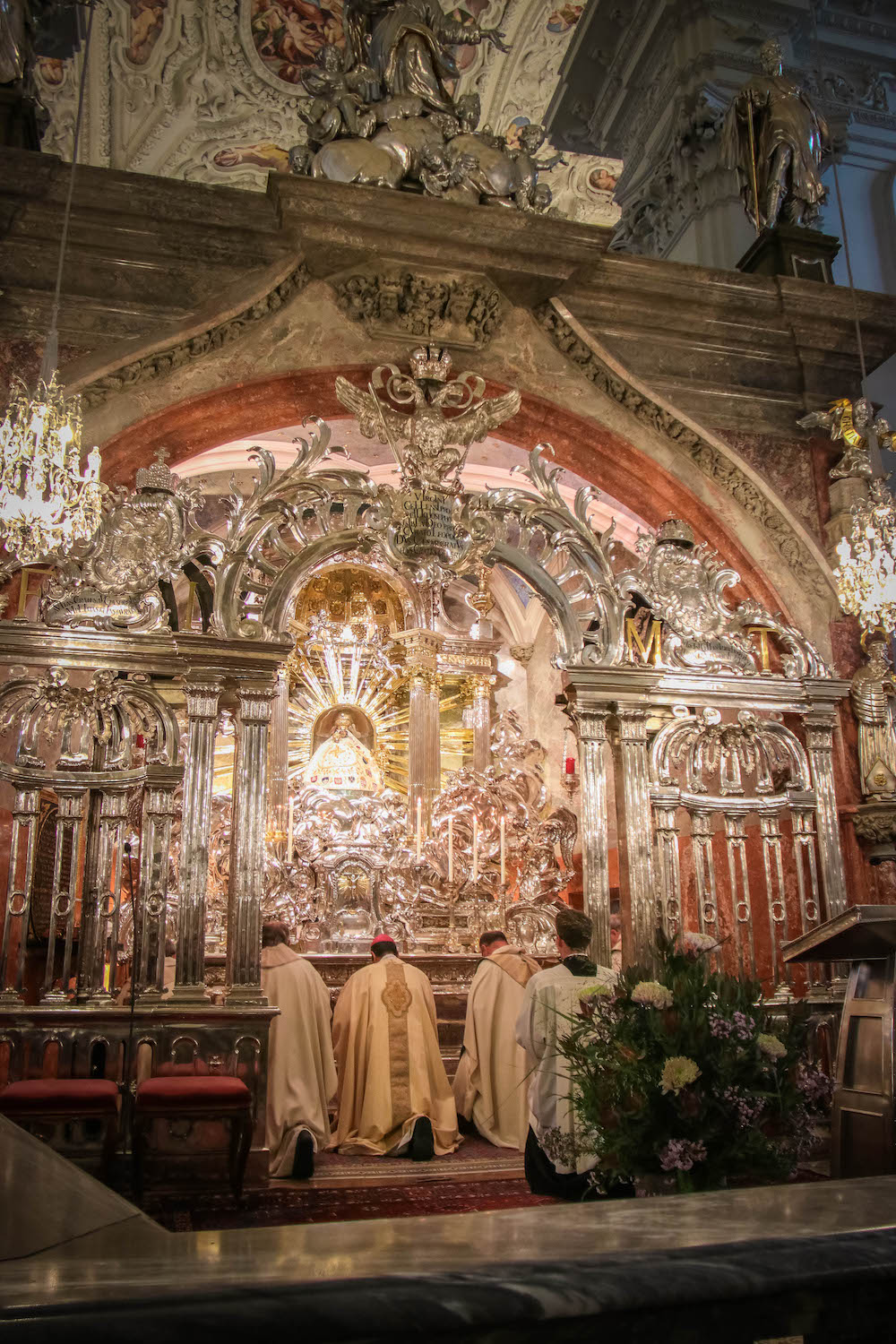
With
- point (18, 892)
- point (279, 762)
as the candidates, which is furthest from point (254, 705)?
point (279, 762)

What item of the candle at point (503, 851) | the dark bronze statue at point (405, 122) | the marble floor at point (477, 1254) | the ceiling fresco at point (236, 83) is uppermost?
the ceiling fresco at point (236, 83)

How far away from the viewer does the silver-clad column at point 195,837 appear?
6574 mm

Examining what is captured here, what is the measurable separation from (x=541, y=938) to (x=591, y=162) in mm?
9759

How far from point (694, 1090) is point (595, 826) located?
3.93m

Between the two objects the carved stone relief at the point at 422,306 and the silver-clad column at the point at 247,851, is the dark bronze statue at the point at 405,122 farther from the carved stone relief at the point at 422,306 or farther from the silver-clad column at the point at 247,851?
the silver-clad column at the point at 247,851

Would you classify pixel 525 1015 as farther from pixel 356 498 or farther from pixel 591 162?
pixel 591 162

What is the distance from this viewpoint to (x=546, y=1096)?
548 centimetres

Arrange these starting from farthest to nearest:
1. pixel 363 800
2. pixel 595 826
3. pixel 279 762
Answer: pixel 279 762 < pixel 363 800 < pixel 595 826

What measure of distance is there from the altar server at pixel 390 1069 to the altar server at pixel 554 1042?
158 cm

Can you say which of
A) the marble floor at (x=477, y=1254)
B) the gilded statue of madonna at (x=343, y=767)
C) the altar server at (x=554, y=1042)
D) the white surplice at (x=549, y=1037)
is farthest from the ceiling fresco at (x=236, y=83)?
the marble floor at (x=477, y=1254)

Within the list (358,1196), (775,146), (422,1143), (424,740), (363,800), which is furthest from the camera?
(424,740)

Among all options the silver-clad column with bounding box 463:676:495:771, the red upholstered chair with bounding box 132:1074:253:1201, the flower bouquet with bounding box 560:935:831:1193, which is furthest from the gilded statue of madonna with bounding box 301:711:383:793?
the flower bouquet with bounding box 560:935:831:1193

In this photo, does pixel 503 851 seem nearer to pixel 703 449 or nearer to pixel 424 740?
pixel 424 740

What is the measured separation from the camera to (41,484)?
6.50 meters
